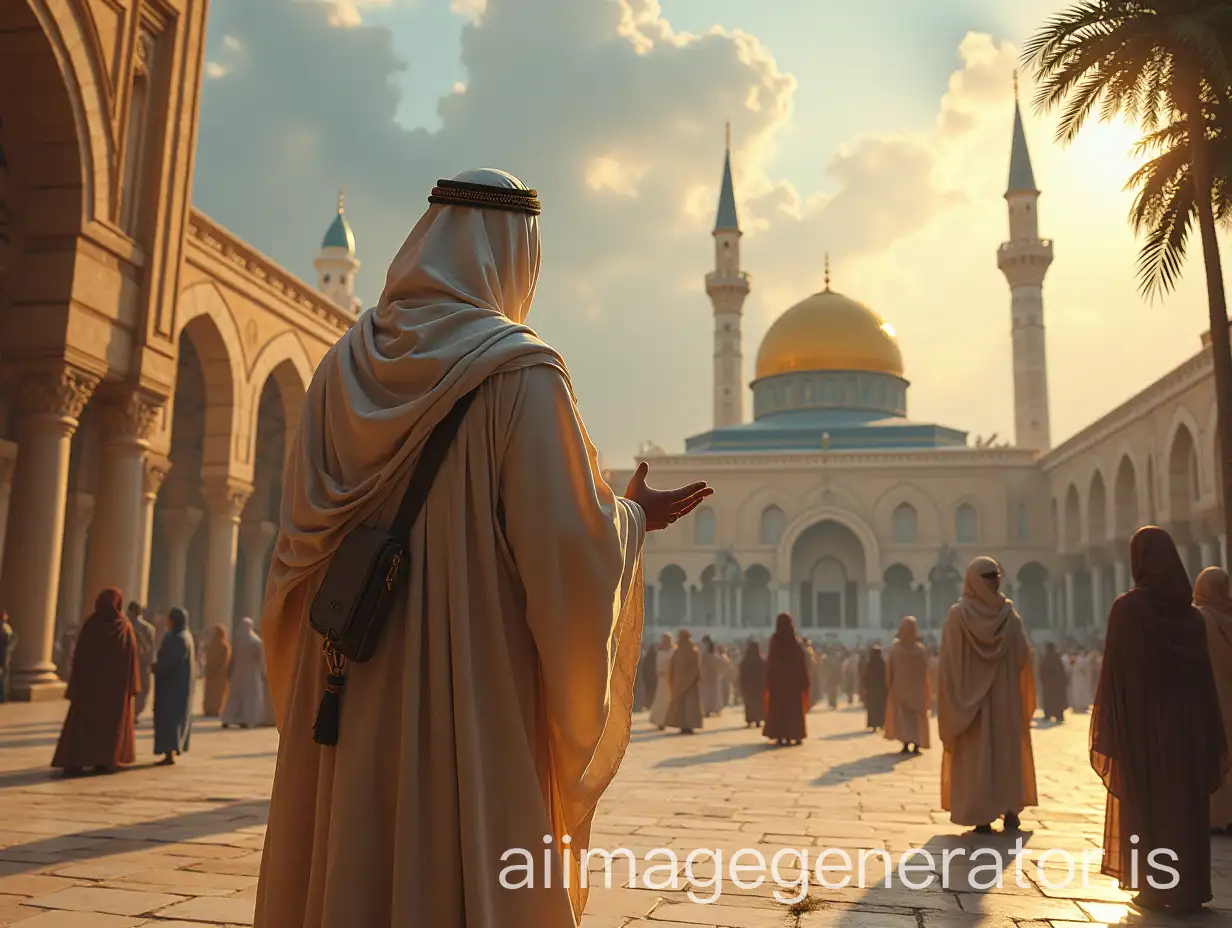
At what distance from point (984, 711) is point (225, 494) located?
11530 millimetres

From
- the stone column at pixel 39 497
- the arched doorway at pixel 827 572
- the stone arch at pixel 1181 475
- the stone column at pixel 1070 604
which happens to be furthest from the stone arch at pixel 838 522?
the stone column at pixel 39 497

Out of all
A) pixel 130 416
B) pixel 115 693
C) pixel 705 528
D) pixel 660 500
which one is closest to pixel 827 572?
pixel 705 528

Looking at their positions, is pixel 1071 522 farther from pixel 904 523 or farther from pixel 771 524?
pixel 771 524

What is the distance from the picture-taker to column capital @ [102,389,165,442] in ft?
34.0

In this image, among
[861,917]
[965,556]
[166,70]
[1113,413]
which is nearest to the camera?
[861,917]

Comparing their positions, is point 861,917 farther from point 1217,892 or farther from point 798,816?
point 798,816

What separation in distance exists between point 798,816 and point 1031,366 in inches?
1340

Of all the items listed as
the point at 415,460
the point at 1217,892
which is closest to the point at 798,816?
the point at 1217,892

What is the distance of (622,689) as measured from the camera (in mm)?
2082

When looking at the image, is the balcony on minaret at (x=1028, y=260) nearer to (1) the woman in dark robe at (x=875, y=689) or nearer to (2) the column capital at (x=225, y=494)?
(1) the woman in dark robe at (x=875, y=689)

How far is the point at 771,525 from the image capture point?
3694 cm

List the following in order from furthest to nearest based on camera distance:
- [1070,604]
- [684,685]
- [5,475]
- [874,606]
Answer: [874,606] < [1070,604] < [5,475] < [684,685]

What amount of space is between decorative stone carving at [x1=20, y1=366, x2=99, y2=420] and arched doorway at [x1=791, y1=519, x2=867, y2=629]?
30.2 meters

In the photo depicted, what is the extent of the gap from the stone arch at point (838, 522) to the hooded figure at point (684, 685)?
23852 millimetres
